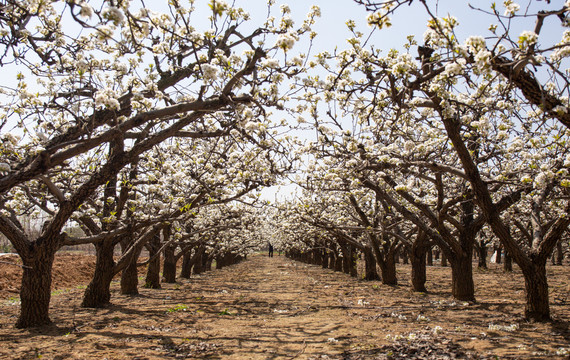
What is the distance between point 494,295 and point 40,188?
607 inches

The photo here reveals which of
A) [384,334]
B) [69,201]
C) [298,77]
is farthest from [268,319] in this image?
[298,77]

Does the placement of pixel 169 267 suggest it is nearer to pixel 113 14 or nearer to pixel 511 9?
pixel 113 14

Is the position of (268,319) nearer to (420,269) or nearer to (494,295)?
(420,269)

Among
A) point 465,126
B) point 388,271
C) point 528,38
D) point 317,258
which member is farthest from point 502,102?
point 317,258

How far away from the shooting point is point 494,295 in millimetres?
13617

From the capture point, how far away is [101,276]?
11672 millimetres

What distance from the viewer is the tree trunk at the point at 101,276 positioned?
11.5 meters

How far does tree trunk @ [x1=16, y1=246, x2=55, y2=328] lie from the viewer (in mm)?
8344

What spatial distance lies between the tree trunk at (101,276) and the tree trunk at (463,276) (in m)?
10.6

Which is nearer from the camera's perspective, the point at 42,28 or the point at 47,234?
the point at 42,28

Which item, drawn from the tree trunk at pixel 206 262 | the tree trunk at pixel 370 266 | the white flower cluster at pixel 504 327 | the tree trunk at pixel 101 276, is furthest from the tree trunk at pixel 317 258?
the white flower cluster at pixel 504 327

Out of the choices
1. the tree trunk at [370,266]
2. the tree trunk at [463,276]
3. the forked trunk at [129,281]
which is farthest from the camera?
the tree trunk at [370,266]

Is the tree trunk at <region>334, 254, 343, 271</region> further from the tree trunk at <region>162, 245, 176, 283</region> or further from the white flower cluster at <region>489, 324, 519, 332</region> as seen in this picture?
the white flower cluster at <region>489, 324, 519, 332</region>

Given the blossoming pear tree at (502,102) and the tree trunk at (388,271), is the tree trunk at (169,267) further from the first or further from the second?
the blossoming pear tree at (502,102)
